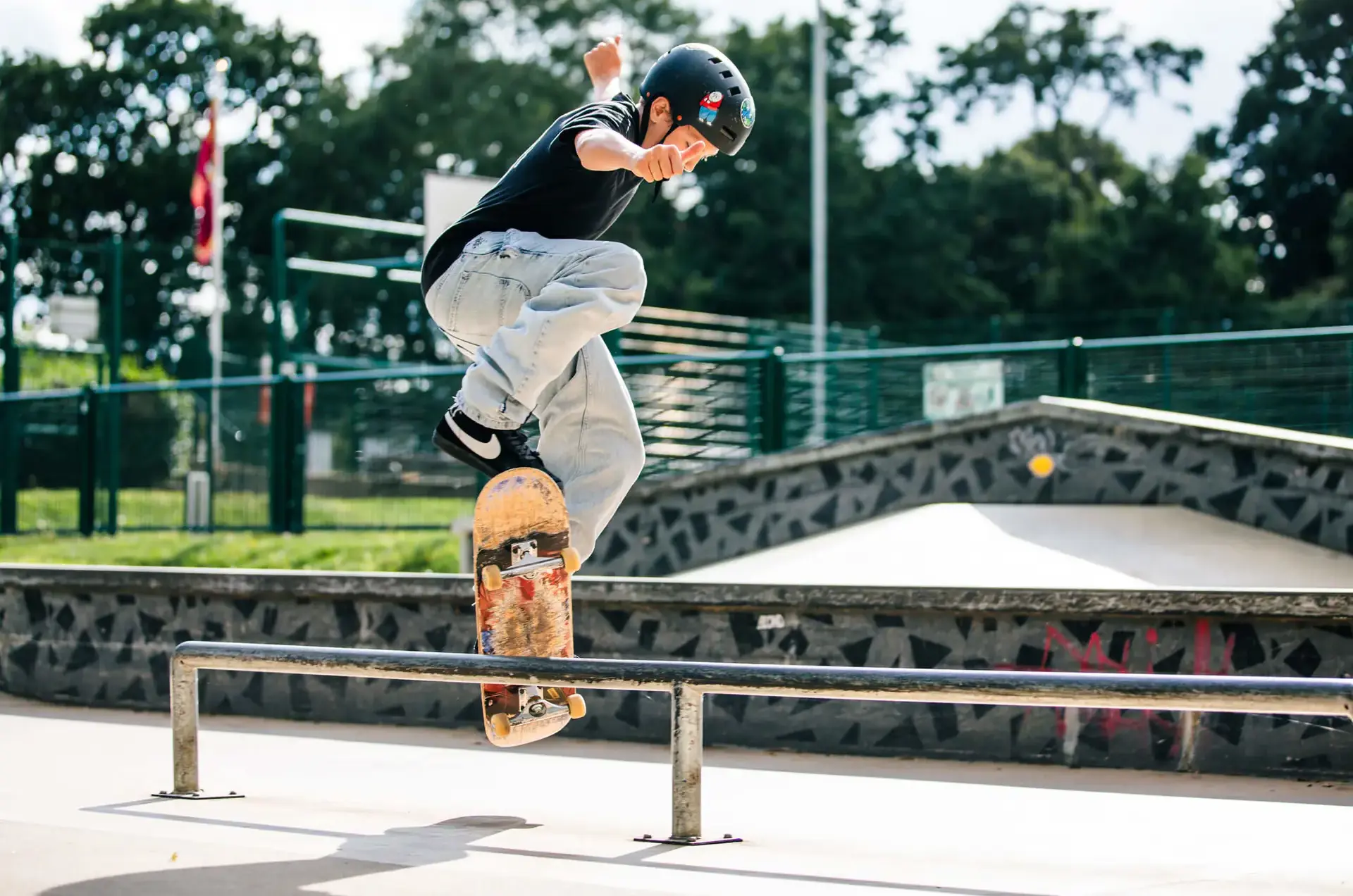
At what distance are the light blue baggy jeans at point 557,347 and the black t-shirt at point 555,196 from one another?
0.18ft

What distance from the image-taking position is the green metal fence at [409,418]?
1059cm

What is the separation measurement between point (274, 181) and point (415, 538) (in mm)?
41856

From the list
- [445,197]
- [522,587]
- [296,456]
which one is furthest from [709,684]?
[445,197]

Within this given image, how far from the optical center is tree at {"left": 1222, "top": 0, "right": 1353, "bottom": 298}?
42.0m

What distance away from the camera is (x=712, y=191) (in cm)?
4659

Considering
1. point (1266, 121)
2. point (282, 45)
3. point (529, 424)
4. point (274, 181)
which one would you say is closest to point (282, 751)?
point (529, 424)

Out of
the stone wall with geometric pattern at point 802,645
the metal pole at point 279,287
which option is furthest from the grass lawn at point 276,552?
the stone wall with geometric pattern at point 802,645

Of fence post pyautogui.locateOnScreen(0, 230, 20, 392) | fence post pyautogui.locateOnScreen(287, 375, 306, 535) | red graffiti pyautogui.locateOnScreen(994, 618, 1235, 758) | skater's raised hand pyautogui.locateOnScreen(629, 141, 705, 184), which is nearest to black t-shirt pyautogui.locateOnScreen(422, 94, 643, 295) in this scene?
skater's raised hand pyautogui.locateOnScreen(629, 141, 705, 184)

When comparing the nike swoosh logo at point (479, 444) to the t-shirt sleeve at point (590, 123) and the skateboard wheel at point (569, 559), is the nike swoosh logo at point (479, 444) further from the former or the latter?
the t-shirt sleeve at point (590, 123)

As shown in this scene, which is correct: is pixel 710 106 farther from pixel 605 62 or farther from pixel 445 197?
pixel 445 197

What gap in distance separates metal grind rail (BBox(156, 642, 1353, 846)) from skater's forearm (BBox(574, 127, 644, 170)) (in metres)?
1.32

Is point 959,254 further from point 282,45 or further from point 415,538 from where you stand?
point 415,538

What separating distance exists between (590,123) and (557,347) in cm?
64

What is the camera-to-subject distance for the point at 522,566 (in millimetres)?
4027
